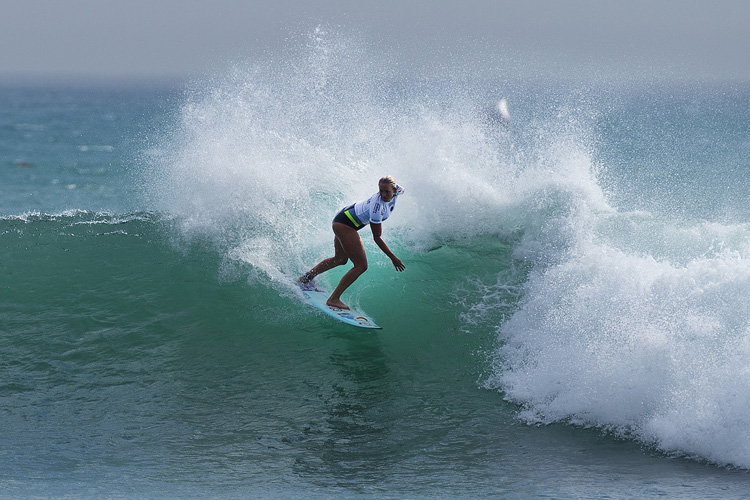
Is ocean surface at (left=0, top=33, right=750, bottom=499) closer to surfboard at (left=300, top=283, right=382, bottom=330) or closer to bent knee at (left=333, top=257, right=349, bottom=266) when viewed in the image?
surfboard at (left=300, top=283, right=382, bottom=330)

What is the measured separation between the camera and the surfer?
8.16 m

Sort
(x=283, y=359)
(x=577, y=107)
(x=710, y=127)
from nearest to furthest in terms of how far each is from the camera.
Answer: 1. (x=283, y=359)
2. (x=577, y=107)
3. (x=710, y=127)

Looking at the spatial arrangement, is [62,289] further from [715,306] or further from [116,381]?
[715,306]

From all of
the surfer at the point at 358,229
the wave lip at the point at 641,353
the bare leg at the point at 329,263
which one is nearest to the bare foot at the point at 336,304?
the surfer at the point at 358,229

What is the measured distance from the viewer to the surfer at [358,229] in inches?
321

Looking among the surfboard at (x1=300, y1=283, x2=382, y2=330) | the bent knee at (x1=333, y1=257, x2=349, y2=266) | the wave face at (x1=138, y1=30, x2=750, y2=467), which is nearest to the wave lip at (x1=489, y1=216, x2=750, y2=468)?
the wave face at (x1=138, y1=30, x2=750, y2=467)

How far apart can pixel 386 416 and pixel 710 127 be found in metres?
55.9

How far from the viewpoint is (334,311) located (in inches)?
341

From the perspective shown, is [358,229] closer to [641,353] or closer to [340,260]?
[340,260]

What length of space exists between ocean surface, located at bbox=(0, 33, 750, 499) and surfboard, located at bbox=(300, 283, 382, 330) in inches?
8.2

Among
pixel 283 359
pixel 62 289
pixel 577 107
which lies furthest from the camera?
pixel 577 107

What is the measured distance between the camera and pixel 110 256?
10672 mm

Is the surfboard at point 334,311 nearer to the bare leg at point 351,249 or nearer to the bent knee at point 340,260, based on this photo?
the bare leg at point 351,249

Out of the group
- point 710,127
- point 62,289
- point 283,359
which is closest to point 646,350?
point 283,359
